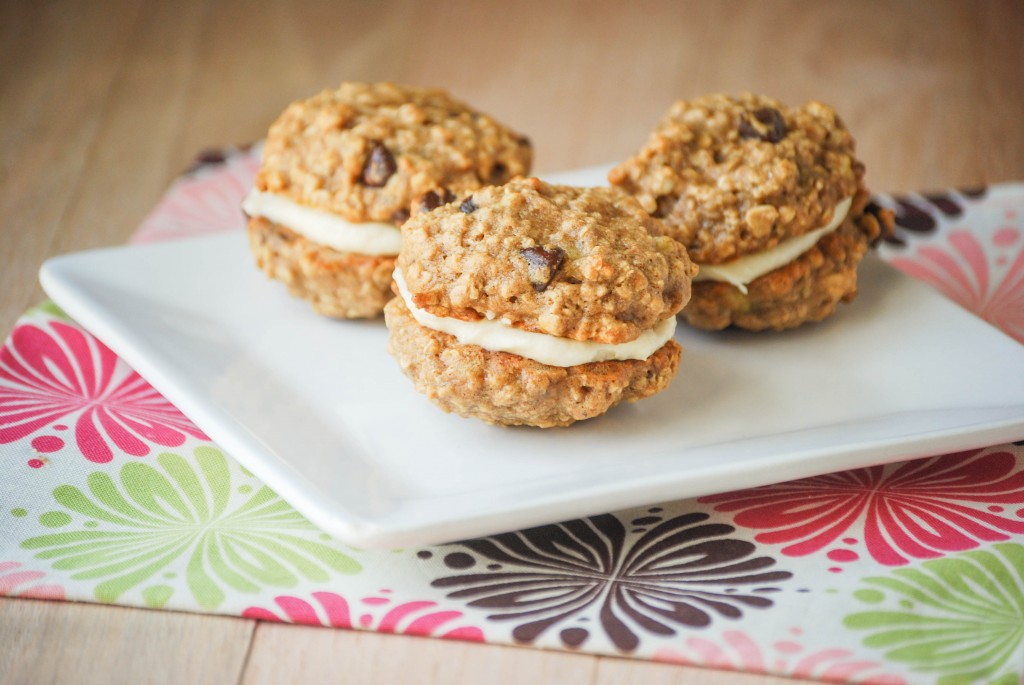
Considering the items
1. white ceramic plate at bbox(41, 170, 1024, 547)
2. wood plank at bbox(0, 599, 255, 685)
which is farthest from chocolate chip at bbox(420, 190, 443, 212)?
wood plank at bbox(0, 599, 255, 685)

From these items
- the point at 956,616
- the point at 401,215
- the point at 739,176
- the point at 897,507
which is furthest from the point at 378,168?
the point at 956,616

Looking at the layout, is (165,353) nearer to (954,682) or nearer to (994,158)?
(954,682)

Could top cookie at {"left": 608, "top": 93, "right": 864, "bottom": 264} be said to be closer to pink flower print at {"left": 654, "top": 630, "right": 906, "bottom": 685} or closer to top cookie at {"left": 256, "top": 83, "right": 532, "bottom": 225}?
top cookie at {"left": 256, "top": 83, "right": 532, "bottom": 225}

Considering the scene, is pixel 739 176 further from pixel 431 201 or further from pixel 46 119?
pixel 46 119

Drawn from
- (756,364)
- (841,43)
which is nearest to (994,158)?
(841,43)

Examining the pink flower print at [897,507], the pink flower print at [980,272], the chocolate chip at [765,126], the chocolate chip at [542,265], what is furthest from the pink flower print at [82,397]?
the pink flower print at [980,272]
